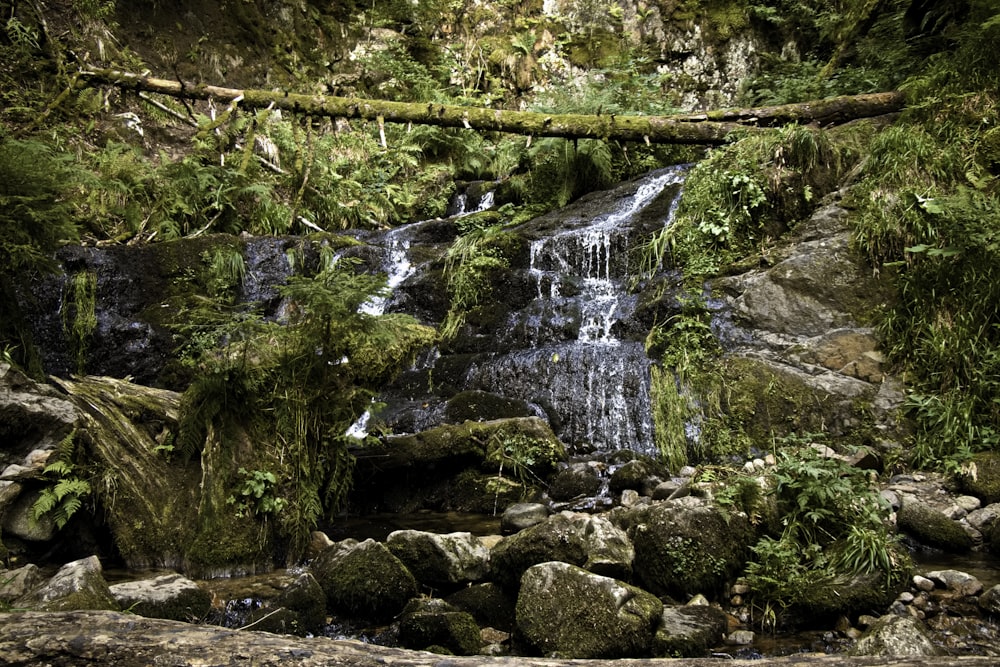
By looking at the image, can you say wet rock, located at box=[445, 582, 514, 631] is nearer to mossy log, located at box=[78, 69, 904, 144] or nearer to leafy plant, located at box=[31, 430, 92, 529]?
leafy plant, located at box=[31, 430, 92, 529]

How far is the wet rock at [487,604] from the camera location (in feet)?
11.8

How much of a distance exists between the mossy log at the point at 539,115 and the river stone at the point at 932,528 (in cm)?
662

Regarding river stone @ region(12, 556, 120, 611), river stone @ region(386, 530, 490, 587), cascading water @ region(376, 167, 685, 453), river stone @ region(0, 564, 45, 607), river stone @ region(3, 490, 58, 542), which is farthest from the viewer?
cascading water @ region(376, 167, 685, 453)

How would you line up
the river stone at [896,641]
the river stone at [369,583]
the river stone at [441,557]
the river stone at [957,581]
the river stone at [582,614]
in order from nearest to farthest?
the river stone at [896,641] < the river stone at [582,614] < the river stone at [957,581] < the river stone at [369,583] < the river stone at [441,557]

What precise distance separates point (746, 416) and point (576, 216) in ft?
17.2

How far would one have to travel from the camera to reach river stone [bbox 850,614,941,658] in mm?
2762

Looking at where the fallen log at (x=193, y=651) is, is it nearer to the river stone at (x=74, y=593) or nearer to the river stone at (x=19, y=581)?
the river stone at (x=74, y=593)

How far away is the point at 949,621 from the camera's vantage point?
10.9ft

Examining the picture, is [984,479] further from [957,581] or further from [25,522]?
[25,522]

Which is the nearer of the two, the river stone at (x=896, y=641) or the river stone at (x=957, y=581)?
the river stone at (x=896, y=641)

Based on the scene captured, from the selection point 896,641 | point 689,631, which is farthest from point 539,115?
point 896,641

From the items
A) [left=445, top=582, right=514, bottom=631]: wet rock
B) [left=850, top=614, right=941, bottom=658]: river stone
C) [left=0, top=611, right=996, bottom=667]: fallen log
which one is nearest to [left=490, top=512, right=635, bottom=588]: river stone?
[left=445, top=582, right=514, bottom=631]: wet rock

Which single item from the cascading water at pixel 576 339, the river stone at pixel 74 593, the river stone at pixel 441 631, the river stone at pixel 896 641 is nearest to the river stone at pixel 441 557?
the river stone at pixel 441 631

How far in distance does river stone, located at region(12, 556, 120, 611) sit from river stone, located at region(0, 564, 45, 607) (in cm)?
24
